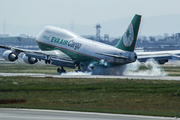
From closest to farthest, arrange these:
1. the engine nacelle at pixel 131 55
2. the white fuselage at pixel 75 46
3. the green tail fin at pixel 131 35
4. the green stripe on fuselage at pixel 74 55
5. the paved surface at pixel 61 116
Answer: the paved surface at pixel 61 116, the green tail fin at pixel 131 35, the engine nacelle at pixel 131 55, the white fuselage at pixel 75 46, the green stripe on fuselage at pixel 74 55

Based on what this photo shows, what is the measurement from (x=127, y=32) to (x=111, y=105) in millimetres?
28355

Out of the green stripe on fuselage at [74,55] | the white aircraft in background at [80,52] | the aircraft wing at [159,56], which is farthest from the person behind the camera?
the green stripe on fuselage at [74,55]

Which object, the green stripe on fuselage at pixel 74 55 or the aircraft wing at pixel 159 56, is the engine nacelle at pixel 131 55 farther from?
the green stripe on fuselage at pixel 74 55

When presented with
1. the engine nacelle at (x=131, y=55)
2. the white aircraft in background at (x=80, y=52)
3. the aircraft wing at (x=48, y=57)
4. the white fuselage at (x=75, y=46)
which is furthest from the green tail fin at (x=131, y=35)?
the aircraft wing at (x=48, y=57)

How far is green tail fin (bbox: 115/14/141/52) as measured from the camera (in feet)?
188

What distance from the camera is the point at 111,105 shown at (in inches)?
1241

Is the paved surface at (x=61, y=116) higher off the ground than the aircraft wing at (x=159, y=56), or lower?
lower

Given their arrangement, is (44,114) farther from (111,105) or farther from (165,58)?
(165,58)

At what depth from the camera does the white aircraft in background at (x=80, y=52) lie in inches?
2296

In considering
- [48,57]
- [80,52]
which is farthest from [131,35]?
[48,57]

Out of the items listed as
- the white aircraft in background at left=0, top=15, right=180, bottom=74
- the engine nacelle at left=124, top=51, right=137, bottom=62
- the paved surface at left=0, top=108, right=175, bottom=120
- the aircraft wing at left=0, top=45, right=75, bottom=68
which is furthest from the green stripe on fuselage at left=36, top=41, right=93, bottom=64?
the paved surface at left=0, top=108, right=175, bottom=120

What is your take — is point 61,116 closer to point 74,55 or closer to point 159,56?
point 159,56

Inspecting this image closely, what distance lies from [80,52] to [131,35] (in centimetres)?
1224

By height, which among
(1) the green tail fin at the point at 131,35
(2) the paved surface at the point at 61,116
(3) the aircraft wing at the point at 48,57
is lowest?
(2) the paved surface at the point at 61,116
